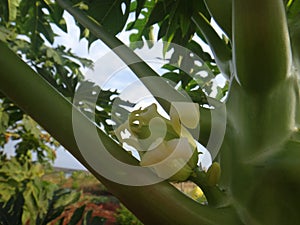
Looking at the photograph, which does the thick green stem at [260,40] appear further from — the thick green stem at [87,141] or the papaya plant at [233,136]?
the thick green stem at [87,141]

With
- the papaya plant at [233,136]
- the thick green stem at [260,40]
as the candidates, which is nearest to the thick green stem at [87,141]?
the papaya plant at [233,136]

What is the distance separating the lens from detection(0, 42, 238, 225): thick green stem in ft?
1.28

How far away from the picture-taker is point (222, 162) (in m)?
0.49

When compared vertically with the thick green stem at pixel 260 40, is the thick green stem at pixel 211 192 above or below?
below

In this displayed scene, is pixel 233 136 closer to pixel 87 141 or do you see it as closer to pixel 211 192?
pixel 211 192

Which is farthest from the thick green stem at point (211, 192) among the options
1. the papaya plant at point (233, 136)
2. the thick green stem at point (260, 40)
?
the thick green stem at point (260, 40)

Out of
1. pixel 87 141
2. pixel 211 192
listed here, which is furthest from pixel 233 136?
pixel 87 141

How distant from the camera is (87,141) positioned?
395 millimetres

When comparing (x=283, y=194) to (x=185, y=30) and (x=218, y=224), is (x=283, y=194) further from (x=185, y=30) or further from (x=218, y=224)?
(x=185, y=30)

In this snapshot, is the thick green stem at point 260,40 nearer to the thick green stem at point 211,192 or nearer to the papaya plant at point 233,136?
the papaya plant at point 233,136

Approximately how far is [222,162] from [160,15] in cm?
57

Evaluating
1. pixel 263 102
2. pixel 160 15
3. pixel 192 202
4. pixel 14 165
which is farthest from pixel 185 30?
pixel 14 165

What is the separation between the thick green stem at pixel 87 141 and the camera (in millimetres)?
389

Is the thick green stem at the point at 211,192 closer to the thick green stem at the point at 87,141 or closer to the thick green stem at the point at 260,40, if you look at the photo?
the thick green stem at the point at 87,141
